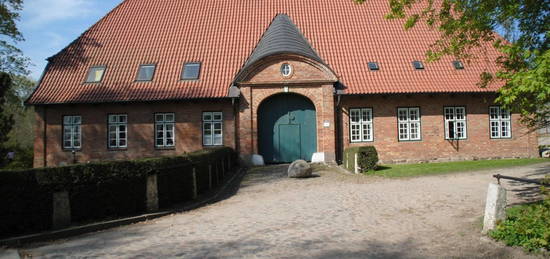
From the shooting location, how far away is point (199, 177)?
11.7 m

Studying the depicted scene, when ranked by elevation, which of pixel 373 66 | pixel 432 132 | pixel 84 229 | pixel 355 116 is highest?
pixel 373 66

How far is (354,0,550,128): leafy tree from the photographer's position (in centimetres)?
674

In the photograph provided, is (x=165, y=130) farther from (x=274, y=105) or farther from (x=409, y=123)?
(x=409, y=123)

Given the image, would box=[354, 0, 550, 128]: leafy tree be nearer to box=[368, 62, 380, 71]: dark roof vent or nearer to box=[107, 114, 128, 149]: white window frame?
box=[368, 62, 380, 71]: dark roof vent

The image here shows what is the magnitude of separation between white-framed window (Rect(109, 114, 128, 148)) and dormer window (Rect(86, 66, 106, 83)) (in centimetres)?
206

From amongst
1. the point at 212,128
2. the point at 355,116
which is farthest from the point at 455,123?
the point at 212,128

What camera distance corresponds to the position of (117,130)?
19.7 m

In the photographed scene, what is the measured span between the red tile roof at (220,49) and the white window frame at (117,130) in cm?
107

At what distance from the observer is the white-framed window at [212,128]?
19484 mm

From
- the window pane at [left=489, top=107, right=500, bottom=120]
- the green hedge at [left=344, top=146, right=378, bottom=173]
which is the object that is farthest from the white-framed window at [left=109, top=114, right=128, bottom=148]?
the window pane at [left=489, top=107, right=500, bottom=120]

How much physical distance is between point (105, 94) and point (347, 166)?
11.6 metres

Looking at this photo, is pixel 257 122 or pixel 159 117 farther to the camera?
pixel 159 117

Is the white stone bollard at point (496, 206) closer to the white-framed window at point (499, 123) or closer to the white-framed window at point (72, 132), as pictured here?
the white-framed window at point (499, 123)

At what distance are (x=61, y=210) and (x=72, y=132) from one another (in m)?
13.0
